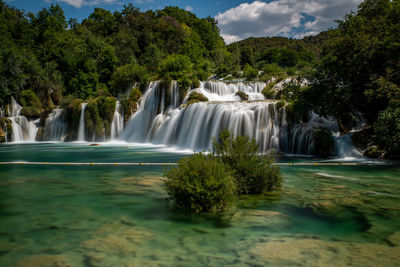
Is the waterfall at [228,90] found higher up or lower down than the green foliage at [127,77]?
lower down

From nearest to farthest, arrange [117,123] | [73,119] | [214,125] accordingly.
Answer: [214,125]
[117,123]
[73,119]

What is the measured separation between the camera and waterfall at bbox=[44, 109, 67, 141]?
29.4 meters

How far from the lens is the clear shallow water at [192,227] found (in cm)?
436

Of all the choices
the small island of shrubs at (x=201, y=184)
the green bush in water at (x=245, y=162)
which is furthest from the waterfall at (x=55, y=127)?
the small island of shrubs at (x=201, y=184)

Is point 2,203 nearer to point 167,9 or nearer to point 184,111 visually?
point 184,111

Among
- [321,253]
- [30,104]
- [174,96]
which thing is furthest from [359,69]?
[30,104]

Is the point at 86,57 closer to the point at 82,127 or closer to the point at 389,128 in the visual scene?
the point at 82,127

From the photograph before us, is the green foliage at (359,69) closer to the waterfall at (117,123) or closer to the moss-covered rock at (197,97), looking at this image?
the moss-covered rock at (197,97)

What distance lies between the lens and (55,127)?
97.4 ft

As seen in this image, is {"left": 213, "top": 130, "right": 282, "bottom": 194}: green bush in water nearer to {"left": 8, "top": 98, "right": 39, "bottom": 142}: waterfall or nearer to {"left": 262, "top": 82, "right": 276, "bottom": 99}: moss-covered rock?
{"left": 262, "top": 82, "right": 276, "bottom": 99}: moss-covered rock

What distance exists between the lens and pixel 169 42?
47656 mm

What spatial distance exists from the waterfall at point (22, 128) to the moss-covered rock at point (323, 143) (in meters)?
25.7

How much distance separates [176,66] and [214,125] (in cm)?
1260

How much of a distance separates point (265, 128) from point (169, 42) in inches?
1331
